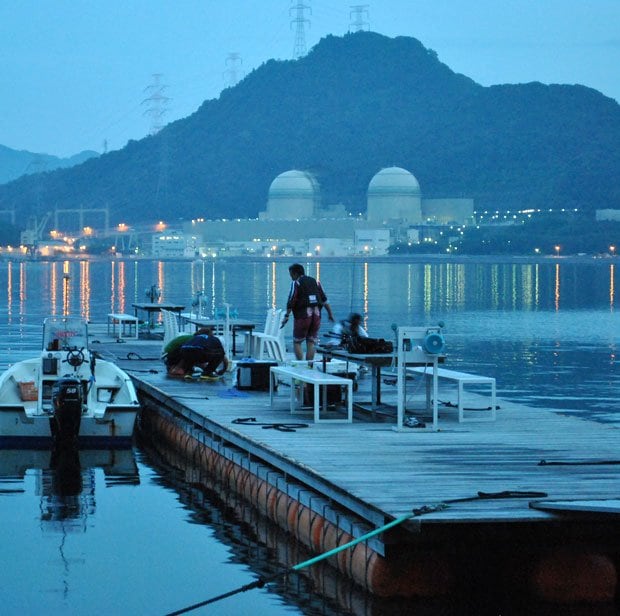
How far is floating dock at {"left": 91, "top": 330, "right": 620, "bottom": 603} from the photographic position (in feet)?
32.2

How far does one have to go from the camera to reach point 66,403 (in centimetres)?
1575

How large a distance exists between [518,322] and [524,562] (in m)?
38.4

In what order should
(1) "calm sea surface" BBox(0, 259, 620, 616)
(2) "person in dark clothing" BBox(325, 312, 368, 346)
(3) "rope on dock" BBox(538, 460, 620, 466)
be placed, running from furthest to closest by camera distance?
(2) "person in dark clothing" BBox(325, 312, 368, 346)
(3) "rope on dock" BBox(538, 460, 620, 466)
(1) "calm sea surface" BBox(0, 259, 620, 616)

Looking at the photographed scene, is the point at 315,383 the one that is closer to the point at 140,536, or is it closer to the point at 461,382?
the point at 461,382

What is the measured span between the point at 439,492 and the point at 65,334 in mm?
9517

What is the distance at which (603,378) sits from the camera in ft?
93.1

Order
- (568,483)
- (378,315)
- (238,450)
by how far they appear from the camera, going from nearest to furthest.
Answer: (568,483) < (238,450) < (378,315)

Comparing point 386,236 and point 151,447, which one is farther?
point 386,236

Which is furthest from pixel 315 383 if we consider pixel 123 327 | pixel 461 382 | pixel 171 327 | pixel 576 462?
pixel 123 327

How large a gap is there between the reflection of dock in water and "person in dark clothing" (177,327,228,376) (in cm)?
255

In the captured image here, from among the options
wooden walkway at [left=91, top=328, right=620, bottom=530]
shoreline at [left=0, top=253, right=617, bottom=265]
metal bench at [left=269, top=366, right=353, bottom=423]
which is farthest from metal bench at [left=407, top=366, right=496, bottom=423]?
shoreline at [left=0, top=253, right=617, bottom=265]

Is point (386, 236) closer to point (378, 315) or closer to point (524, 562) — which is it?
point (378, 315)

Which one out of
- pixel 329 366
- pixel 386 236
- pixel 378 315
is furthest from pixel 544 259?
pixel 329 366

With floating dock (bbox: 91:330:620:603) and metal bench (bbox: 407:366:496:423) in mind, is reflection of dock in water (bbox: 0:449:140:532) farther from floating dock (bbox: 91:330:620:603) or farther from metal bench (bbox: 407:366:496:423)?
metal bench (bbox: 407:366:496:423)
